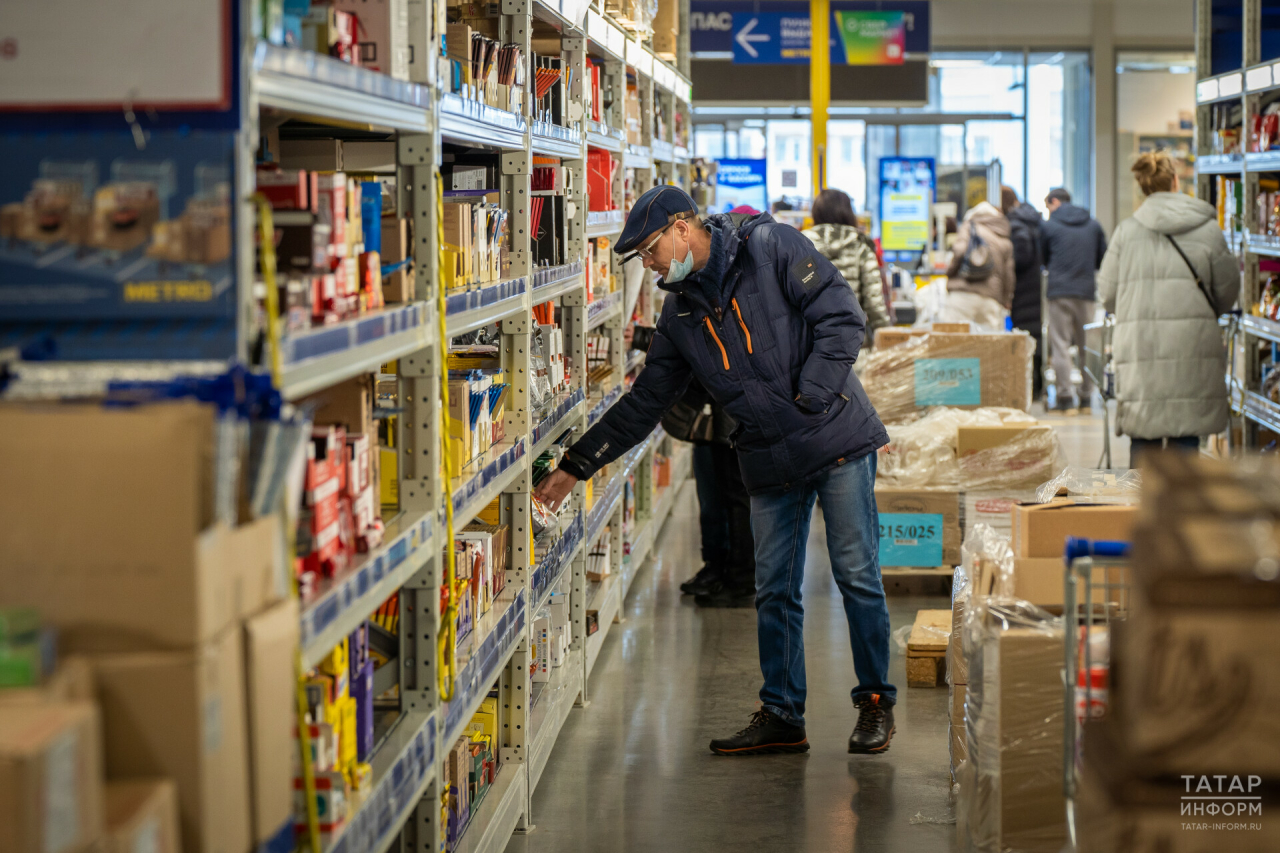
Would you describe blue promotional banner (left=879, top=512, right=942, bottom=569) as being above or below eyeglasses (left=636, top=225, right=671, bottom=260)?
below

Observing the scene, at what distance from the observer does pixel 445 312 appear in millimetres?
2904

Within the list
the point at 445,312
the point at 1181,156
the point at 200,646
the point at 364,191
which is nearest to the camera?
the point at 200,646

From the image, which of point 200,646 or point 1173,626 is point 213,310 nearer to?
point 200,646

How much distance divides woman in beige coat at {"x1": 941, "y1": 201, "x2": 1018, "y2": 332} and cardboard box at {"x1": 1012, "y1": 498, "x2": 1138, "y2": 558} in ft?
26.4

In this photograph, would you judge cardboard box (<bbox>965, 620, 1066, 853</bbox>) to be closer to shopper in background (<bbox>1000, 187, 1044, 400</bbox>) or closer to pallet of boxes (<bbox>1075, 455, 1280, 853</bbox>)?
pallet of boxes (<bbox>1075, 455, 1280, 853</bbox>)

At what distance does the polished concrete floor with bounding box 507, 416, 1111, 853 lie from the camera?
3.81 metres

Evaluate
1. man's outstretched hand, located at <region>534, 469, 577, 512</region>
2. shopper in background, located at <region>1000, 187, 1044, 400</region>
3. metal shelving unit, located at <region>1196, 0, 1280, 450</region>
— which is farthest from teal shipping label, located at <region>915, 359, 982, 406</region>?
shopper in background, located at <region>1000, 187, 1044, 400</region>

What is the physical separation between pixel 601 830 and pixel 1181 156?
1538 centimetres

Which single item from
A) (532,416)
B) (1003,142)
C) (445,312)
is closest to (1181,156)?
(1003,142)

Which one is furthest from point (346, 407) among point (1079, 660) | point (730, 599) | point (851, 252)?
point (851, 252)

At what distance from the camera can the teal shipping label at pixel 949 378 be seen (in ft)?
22.4

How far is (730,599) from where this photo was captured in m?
6.36

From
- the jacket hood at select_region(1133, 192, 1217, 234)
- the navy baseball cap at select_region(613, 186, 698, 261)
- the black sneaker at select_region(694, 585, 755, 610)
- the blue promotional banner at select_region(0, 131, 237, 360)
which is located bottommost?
the black sneaker at select_region(694, 585, 755, 610)

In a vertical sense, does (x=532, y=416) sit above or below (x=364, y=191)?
below
